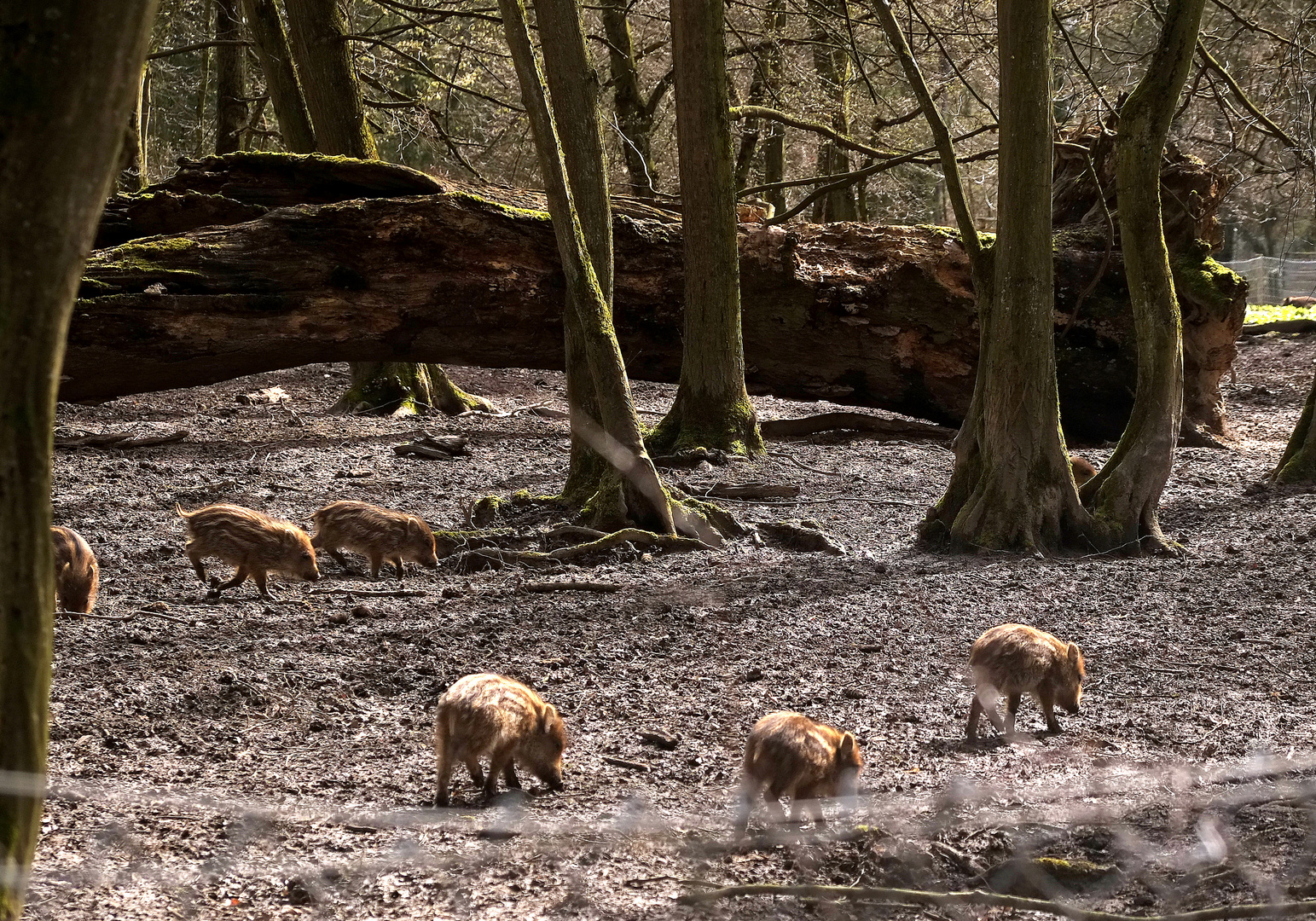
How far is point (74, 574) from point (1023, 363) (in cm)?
556

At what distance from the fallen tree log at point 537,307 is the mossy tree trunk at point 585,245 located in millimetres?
2660

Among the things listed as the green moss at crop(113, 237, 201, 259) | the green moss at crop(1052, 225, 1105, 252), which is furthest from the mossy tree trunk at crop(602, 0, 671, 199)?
the green moss at crop(113, 237, 201, 259)

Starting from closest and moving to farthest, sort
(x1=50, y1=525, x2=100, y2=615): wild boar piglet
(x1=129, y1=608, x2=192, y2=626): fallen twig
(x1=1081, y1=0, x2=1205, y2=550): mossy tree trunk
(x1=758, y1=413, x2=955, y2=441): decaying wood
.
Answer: (x1=50, y1=525, x2=100, y2=615): wild boar piglet < (x1=129, y1=608, x2=192, y2=626): fallen twig < (x1=1081, y1=0, x2=1205, y2=550): mossy tree trunk < (x1=758, y1=413, x2=955, y2=441): decaying wood

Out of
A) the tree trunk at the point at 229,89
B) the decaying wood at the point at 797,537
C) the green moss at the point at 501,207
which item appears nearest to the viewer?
the decaying wood at the point at 797,537

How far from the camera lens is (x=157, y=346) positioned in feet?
32.0

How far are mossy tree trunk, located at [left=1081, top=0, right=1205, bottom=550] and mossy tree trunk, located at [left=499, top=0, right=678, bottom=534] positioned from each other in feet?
9.62

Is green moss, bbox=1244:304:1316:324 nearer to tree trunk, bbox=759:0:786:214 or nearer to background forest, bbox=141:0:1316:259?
background forest, bbox=141:0:1316:259

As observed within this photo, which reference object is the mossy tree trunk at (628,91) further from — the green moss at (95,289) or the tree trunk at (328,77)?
the green moss at (95,289)

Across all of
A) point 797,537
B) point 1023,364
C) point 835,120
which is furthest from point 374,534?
point 835,120

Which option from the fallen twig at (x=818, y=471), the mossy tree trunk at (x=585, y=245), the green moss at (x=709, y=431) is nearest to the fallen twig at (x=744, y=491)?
the fallen twig at (x=818, y=471)

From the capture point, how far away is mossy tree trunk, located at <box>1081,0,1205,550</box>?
25.3 feet

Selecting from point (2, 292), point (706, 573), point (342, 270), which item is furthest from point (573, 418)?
point (2, 292)

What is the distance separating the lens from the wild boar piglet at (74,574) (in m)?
5.71

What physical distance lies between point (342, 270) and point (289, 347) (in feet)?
2.63
